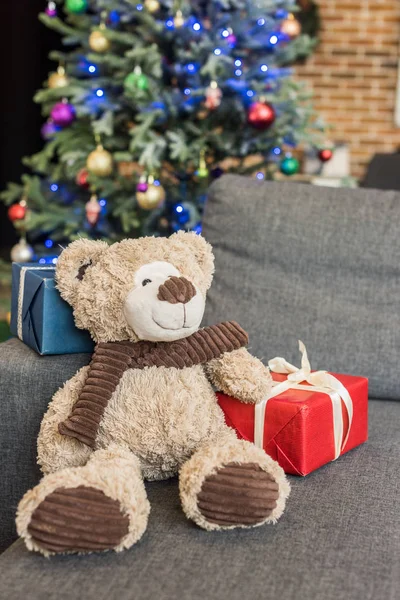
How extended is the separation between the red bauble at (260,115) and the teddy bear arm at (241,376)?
5.24ft

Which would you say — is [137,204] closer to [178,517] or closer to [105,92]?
[105,92]

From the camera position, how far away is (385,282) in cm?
162

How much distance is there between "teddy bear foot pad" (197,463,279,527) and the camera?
0.99m

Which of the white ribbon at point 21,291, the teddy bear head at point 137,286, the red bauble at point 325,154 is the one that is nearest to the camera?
the teddy bear head at point 137,286

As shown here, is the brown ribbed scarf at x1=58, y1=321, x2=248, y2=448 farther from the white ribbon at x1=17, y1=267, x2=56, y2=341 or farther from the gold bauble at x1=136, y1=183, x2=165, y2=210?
the gold bauble at x1=136, y1=183, x2=165, y2=210

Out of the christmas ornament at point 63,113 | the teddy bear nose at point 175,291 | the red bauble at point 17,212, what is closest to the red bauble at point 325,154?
the christmas ornament at point 63,113

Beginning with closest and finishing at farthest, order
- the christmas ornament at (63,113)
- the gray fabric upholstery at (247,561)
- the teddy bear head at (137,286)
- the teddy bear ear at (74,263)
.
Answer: the gray fabric upholstery at (247,561) → the teddy bear head at (137,286) → the teddy bear ear at (74,263) → the christmas ornament at (63,113)

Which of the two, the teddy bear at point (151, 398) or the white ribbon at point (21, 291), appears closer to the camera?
the teddy bear at point (151, 398)

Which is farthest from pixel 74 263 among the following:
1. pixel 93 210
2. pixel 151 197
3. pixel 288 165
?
pixel 288 165

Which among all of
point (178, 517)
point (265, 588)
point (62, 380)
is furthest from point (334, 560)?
point (62, 380)

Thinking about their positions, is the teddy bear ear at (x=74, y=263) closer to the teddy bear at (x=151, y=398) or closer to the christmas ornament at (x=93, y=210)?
the teddy bear at (x=151, y=398)

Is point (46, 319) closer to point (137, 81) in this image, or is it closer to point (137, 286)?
point (137, 286)

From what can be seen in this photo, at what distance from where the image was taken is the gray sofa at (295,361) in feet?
2.93

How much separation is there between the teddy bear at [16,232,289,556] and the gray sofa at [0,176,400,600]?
0.05m
